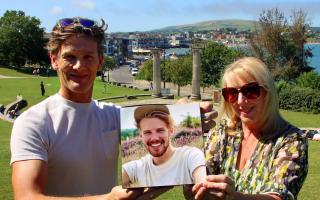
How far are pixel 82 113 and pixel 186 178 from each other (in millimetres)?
762

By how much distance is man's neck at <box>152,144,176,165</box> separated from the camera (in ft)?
10.7

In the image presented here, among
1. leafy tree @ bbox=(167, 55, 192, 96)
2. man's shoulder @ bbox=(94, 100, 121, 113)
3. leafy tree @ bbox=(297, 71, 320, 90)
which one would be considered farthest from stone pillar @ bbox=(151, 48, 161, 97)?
man's shoulder @ bbox=(94, 100, 121, 113)

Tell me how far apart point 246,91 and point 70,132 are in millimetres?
1170

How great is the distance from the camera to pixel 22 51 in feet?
253

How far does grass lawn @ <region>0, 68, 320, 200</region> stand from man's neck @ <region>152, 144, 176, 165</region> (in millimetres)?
6895

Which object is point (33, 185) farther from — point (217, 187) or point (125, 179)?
point (217, 187)

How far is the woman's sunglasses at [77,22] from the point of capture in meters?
3.25

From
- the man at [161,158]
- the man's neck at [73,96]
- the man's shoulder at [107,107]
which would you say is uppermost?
the man's neck at [73,96]

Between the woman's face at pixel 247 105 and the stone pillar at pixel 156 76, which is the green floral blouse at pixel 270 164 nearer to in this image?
the woman's face at pixel 247 105

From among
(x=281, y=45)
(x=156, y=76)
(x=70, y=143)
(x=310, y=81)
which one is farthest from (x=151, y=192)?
(x=281, y=45)

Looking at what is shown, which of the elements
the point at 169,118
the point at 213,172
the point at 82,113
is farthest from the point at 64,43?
the point at 213,172

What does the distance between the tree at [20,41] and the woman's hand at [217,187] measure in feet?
240

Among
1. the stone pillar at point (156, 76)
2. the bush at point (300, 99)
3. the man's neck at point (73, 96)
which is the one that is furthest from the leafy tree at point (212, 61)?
the man's neck at point (73, 96)

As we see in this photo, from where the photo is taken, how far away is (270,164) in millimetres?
3432
